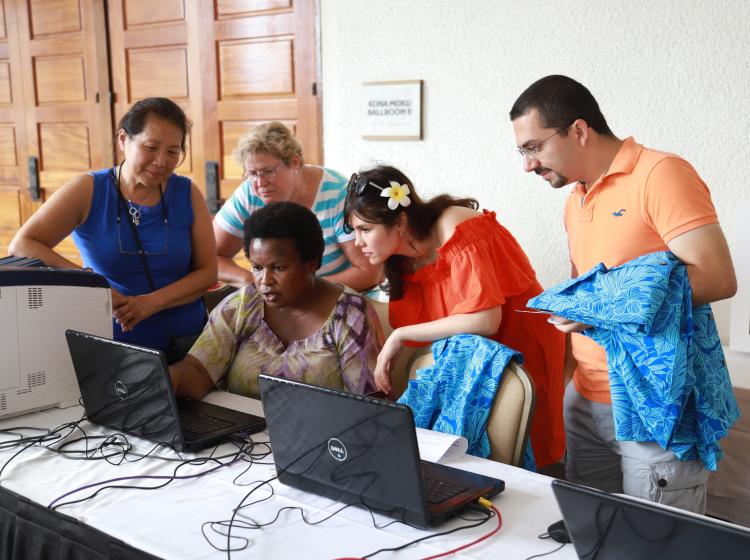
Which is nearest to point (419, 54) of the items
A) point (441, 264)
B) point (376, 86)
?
point (376, 86)

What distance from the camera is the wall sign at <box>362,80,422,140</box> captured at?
3.43 metres

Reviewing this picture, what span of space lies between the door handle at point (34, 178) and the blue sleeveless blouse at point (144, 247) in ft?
9.36

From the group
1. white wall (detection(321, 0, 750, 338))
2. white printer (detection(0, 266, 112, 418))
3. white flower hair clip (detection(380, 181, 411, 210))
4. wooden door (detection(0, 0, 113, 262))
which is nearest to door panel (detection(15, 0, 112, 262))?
wooden door (detection(0, 0, 113, 262))

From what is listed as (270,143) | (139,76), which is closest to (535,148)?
(270,143)

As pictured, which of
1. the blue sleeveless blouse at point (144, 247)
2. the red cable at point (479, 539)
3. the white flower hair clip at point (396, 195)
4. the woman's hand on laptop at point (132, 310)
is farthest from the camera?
the blue sleeveless blouse at point (144, 247)

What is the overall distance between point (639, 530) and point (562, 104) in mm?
1025

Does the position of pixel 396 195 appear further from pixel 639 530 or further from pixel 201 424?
pixel 639 530

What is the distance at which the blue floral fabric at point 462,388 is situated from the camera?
1752 mm

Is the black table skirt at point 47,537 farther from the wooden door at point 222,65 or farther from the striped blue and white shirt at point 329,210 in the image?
the wooden door at point 222,65

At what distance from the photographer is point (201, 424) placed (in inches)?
70.2

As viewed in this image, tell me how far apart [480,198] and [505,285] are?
1344 millimetres

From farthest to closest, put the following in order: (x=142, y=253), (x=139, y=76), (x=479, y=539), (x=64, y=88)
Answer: (x=64, y=88)
(x=139, y=76)
(x=142, y=253)
(x=479, y=539)

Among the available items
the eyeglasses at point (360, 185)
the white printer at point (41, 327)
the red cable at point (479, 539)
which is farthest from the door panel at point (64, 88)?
the red cable at point (479, 539)

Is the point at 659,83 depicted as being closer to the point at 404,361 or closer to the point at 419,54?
the point at 419,54
